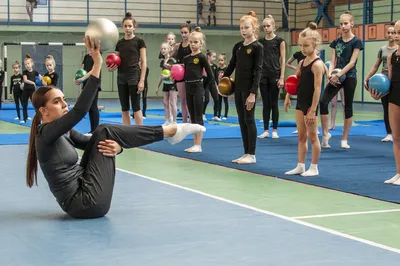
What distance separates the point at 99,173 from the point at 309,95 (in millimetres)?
2833

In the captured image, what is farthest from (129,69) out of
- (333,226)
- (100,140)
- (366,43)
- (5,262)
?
(366,43)

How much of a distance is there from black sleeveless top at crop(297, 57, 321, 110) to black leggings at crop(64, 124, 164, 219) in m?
2.47

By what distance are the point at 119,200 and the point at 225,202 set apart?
2.77ft

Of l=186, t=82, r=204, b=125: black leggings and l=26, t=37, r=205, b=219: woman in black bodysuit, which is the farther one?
l=186, t=82, r=204, b=125: black leggings

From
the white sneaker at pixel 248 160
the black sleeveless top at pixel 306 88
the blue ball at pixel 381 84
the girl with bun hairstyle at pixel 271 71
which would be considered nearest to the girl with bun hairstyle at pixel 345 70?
the girl with bun hairstyle at pixel 271 71

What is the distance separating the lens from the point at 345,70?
9172 millimetres

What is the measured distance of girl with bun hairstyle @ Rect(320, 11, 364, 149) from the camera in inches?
361

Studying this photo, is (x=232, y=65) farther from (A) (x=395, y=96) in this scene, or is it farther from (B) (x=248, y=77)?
(A) (x=395, y=96)

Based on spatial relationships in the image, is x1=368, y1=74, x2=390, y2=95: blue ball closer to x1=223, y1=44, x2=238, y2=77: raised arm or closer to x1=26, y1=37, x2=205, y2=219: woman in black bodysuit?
x1=223, y1=44, x2=238, y2=77: raised arm

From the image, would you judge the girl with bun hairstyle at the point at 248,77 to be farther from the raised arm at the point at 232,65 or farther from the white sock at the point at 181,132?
the white sock at the point at 181,132

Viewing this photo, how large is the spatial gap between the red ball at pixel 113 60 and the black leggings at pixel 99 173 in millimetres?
4605

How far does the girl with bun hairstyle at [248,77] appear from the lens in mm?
7750

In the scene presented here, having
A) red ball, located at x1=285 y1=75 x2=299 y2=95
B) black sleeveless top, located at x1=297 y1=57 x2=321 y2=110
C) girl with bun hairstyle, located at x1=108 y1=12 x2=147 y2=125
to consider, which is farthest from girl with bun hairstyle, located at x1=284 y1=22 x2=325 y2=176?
girl with bun hairstyle, located at x1=108 y1=12 x2=147 y2=125

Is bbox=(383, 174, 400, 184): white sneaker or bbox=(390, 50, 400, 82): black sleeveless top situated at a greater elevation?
bbox=(390, 50, 400, 82): black sleeveless top
